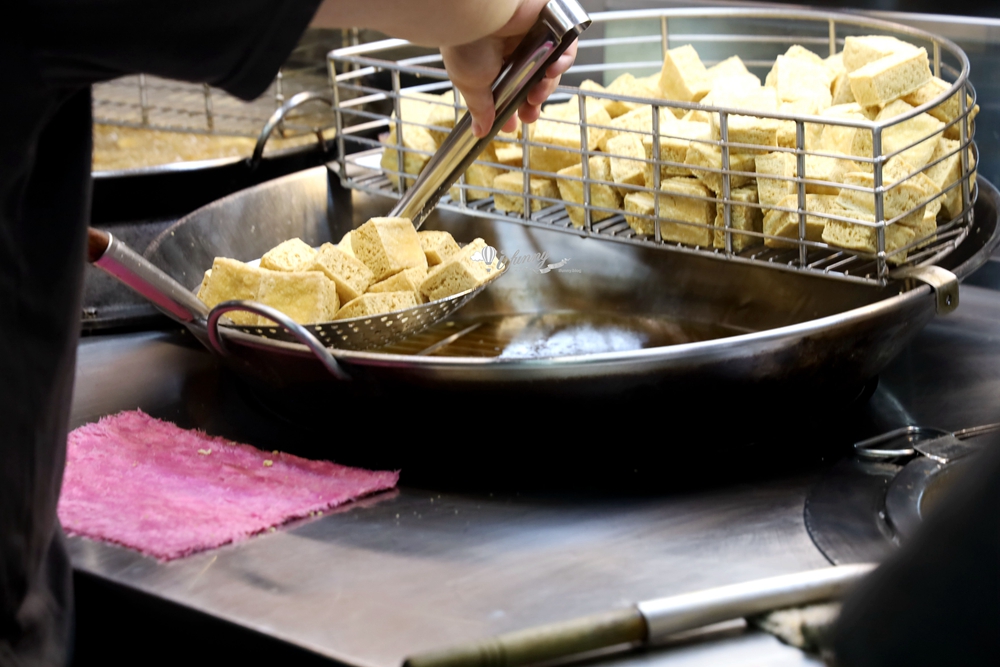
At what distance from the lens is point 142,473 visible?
2.50 ft

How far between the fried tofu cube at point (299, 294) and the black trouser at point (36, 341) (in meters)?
0.30

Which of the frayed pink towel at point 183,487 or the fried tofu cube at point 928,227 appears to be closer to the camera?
the frayed pink towel at point 183,487

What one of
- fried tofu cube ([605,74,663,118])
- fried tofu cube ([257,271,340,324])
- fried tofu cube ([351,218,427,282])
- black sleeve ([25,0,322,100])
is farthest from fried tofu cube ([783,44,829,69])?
black sleeve ([25,0,322,100])

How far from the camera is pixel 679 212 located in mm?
959

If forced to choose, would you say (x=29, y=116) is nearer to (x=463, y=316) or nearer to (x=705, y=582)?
(x=705, y=582)

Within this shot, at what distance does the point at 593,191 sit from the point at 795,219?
0.72 feet

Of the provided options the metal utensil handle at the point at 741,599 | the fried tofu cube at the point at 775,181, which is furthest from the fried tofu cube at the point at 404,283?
the metal utensil handle at the point at 741,599

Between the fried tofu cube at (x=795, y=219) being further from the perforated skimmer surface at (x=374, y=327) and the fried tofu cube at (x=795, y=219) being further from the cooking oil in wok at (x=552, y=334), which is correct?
the perforated skimmer surface at (x=374, y=327)

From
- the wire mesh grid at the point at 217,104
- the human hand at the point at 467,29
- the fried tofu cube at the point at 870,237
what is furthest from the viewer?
the wire mesh grid at the point at 217,104

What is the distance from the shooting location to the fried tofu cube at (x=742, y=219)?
3.03 feet

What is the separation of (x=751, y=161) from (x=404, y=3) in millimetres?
498

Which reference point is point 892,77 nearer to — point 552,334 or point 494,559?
point 552,334

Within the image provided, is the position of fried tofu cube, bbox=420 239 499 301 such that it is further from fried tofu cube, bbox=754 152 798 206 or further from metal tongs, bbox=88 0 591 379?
fried tofu cube, bbox=754 152 798 206

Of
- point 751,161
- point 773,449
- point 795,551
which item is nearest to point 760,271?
point 751,161
